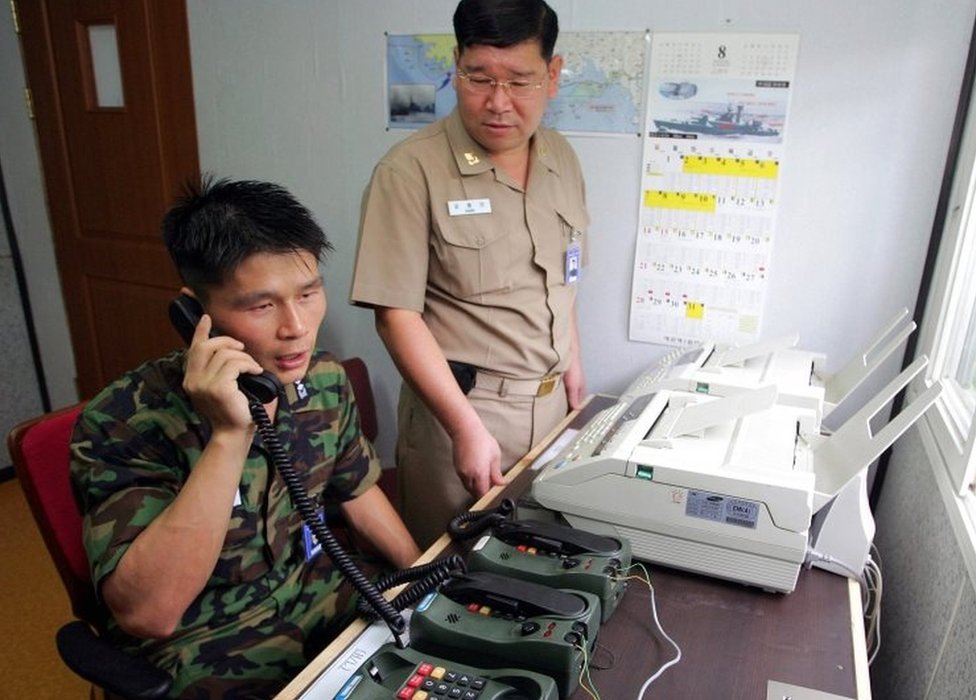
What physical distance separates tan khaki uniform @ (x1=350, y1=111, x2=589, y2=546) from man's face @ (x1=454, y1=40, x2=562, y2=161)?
7 cm

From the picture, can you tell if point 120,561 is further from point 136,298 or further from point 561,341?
point 136,298

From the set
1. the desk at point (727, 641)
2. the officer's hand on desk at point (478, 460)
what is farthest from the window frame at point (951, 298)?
the officer's hand on desk at point (478, 460)

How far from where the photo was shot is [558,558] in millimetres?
986

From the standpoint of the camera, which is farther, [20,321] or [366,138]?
[20,321]

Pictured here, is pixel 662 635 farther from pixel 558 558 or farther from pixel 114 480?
pixel 114 480

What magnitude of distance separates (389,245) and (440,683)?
0.95m

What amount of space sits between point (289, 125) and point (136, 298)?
1129mm

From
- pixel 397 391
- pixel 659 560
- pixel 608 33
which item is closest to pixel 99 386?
pixel 397 391

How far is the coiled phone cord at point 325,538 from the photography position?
921 millimetres

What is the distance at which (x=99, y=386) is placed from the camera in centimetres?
307

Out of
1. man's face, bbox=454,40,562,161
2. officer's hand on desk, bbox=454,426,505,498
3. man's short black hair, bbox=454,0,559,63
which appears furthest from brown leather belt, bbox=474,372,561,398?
man's short black hair, bbox=454,0,559,63

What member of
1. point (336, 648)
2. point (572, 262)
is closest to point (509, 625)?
point (336, 648)

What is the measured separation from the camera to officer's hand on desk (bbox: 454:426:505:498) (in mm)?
1397

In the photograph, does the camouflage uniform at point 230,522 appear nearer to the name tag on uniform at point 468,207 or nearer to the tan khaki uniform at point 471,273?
the tan khaki uniform at point 471,273
